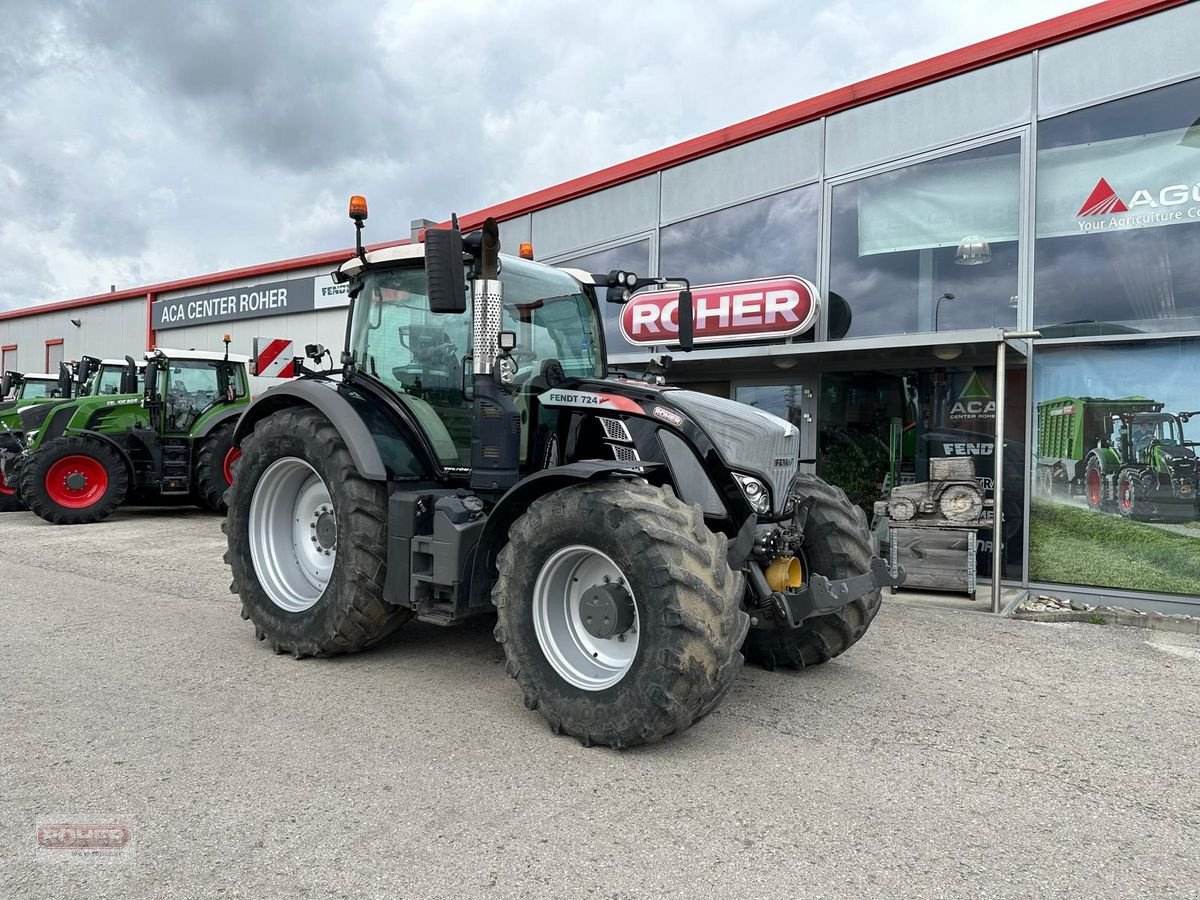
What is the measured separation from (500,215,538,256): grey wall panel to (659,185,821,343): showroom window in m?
2.69

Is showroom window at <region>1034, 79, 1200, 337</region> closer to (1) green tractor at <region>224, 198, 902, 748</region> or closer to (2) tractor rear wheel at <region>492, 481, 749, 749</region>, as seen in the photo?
(1) green tractor at <region>224, 198, 902, 748</region>

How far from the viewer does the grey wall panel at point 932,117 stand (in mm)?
7516

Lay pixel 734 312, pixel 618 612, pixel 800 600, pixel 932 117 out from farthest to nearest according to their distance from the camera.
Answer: pixel 734 312 < pixel 932 117 < pixel 800 600 < pixel 618 612

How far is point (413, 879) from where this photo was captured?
2475 millimetres

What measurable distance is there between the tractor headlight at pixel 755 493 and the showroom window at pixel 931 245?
4.67 metres

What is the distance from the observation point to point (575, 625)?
3803 mm

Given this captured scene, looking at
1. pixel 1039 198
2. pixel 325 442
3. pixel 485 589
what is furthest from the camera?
pixel 1039 198

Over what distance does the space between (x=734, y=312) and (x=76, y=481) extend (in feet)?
30.3

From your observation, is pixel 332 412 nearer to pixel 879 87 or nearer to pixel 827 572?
pixel 827 572

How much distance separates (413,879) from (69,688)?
2.71 meters

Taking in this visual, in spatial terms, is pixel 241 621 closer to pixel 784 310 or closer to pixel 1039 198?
pixel 784 310

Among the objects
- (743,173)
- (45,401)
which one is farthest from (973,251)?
(45,401)

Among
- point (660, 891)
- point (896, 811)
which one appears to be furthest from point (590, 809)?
point (896, 811)

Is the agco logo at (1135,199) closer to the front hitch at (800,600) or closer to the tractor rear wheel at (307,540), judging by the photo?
the front hitch at (800,600)
